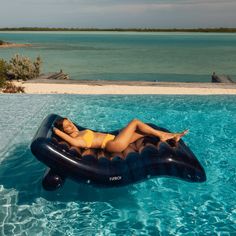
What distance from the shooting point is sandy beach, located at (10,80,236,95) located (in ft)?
52.5

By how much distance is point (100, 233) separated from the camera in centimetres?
553

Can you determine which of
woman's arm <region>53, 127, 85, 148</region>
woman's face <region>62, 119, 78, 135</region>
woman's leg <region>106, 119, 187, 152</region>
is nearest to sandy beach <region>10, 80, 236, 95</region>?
woman's leg <region>106, 119, 187, 152</region>

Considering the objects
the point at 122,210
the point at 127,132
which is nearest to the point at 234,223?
the point at 122,210

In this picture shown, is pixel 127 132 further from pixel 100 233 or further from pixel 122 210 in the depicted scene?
pixel 100 233

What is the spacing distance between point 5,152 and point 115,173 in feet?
13.2

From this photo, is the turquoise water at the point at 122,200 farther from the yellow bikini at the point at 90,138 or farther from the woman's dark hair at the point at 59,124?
the woman's dark hair at the point at 59,124

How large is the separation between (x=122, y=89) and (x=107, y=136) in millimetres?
10019

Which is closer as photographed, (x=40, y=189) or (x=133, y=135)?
(x=133, y=135)

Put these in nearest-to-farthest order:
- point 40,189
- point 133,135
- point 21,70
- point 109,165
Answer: point 109,165, point 133,135, point 40,189, point 21,70

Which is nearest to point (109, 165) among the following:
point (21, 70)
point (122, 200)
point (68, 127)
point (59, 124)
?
point (122, 200)

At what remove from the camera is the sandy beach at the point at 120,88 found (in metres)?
16.0

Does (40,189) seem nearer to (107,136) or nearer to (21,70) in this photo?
(107,136)

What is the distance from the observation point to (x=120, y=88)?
658 inches

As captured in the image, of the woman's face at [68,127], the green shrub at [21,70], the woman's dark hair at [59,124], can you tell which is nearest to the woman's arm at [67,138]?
the woman's face at [68,127]
